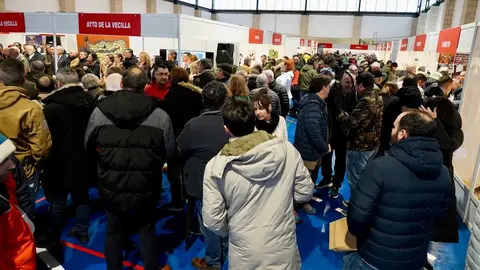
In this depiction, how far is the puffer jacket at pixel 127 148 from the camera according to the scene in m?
2.10

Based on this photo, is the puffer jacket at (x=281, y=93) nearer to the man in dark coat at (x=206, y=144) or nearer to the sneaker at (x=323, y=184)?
the sneaker at (x=323, y=184)

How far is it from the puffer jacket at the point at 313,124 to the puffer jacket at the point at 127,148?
5.09ft

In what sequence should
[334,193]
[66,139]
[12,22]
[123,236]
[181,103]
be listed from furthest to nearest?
[12,22], [334,193], [181,103], [66,139], [123,236]

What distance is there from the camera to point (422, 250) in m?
1.81

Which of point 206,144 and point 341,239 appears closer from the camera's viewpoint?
point 341,239

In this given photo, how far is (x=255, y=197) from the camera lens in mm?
1671

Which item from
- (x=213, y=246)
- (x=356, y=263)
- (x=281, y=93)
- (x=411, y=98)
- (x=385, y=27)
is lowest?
(x=213, y=246)

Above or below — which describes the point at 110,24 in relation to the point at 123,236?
above

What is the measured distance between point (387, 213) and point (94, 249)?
97.4 inches

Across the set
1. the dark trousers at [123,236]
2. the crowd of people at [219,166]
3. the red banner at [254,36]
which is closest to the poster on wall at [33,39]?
the red banner at [254,36]

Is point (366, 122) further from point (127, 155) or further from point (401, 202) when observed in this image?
point (127, 155)

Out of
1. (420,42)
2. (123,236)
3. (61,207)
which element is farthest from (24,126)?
(420,42)

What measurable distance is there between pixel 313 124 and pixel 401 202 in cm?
165

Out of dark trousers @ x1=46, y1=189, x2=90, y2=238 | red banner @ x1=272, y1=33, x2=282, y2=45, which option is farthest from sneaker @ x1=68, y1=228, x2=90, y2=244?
red banner @ x1=272, y1=33, x2=282, y2=45
